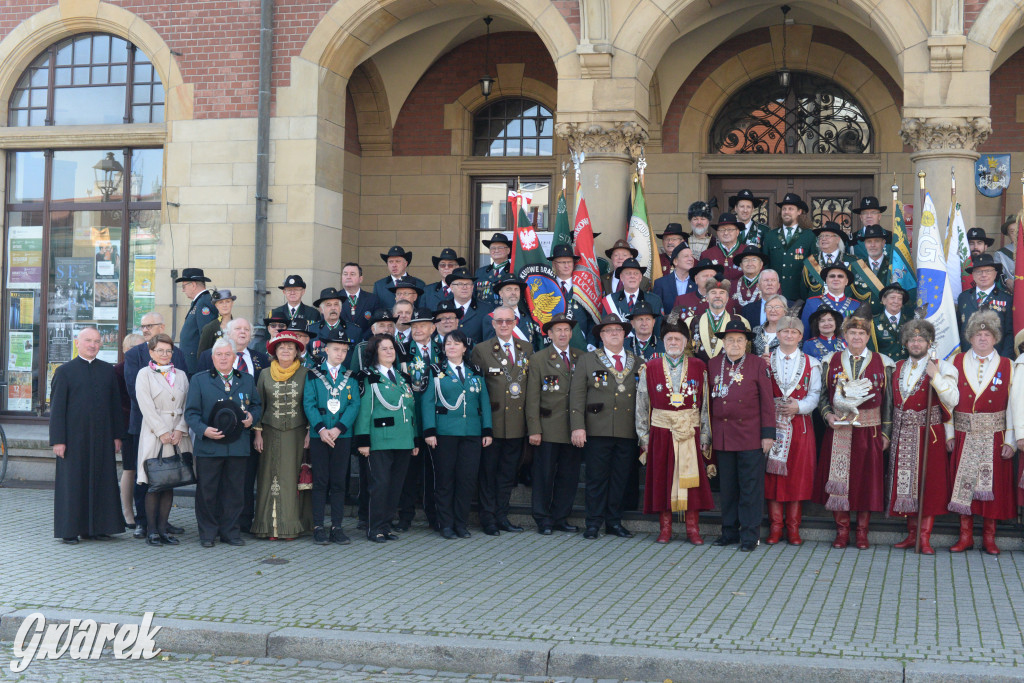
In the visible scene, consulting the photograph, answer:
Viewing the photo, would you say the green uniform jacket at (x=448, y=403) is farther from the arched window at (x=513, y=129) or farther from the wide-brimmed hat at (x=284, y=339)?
the arched window at (x=513, y=129)

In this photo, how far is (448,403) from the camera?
28.7 feet

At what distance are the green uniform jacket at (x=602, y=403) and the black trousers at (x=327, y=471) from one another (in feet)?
6.26

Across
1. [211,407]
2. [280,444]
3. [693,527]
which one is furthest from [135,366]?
[693,527]

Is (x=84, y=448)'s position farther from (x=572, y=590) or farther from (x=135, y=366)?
(x=572, y=590)

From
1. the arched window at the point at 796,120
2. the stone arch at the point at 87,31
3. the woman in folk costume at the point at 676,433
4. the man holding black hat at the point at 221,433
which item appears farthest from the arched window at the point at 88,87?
the woman in folk costume at the point at 676,433

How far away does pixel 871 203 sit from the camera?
10.4 meters

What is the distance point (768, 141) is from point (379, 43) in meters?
5.33

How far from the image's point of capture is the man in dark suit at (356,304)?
10266 mm

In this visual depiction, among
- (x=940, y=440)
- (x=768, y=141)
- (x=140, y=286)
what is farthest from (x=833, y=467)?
(x=140, y=286)

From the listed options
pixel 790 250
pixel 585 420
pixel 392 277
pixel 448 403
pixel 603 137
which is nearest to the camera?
pixel 448 403

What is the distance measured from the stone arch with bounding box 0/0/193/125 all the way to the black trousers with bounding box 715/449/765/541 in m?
7.92

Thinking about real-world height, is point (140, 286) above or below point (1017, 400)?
above

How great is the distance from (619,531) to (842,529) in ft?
5.88

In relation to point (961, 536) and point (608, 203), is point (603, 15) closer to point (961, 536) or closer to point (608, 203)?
point (608, 203)
